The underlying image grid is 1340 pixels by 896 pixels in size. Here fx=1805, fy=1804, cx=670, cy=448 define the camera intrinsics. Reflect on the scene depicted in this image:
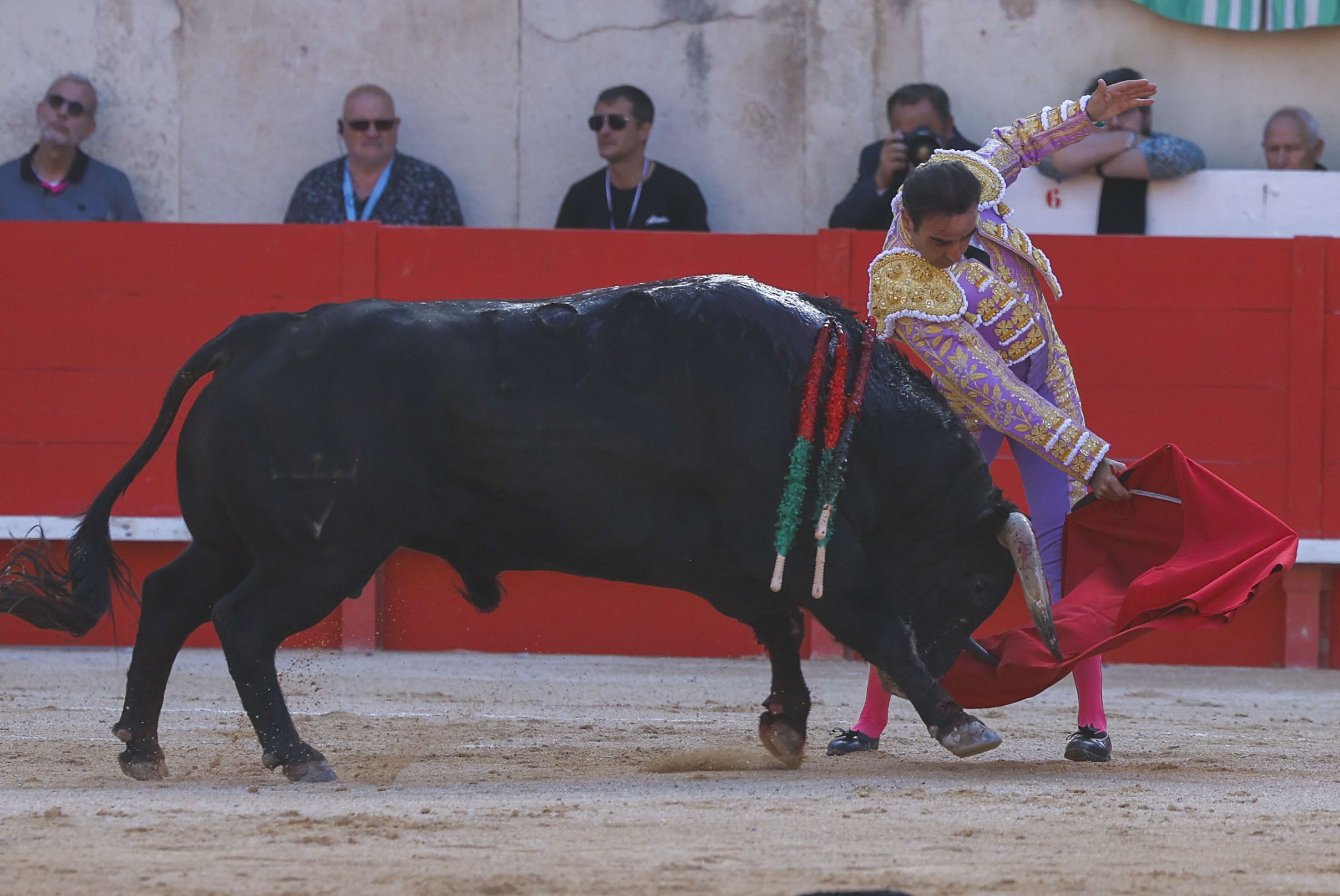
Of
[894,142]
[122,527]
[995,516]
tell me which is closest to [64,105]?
[122,527]

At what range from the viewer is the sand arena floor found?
2.55 m

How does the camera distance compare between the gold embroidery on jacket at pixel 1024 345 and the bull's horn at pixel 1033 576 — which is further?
the gold embroidery on jacket at pixel 1024 345

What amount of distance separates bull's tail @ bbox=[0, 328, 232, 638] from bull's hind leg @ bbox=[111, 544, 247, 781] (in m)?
0.17

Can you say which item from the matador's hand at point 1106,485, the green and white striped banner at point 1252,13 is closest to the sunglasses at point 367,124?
the green and white striped banner at point 1252,13

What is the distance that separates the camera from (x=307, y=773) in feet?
11.3

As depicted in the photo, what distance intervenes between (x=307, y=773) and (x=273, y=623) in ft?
0.97

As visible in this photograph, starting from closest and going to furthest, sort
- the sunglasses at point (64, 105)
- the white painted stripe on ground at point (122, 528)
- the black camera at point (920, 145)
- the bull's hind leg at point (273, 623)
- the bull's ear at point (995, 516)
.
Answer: the bull's hind leg at point (273, 623) → the bull's ear at point (995, 516) → the black camera at point (920, 145) → the white painted stripe on ground at point (122, 528) → the sunglasses at point (64, 105)

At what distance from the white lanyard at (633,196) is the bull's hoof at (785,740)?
9.61ft

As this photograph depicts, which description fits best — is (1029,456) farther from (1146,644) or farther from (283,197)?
(283,197)

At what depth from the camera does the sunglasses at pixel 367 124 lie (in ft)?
21.4

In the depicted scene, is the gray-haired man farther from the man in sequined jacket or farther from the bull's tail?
the bull's tail

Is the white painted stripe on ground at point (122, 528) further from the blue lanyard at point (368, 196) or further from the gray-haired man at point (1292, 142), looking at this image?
the gray-haired man at point (1292, 142)

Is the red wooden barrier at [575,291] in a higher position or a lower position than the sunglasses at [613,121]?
lower

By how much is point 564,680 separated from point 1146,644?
6.44ft
